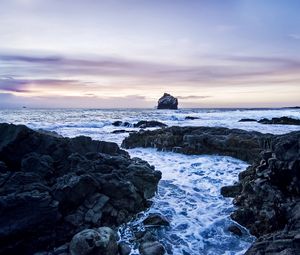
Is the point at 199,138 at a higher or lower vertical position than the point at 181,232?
higher

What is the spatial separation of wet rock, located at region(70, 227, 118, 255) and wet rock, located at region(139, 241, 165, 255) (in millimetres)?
621

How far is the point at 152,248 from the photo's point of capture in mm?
7859

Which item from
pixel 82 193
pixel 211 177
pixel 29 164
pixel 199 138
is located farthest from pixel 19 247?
pixel 199 138

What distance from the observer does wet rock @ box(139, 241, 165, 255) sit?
7738mm

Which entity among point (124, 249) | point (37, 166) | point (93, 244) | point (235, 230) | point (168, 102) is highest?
point (168, 102)

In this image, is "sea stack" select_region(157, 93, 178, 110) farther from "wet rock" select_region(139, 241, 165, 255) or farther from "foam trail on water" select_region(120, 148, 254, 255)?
"wet rock" select_region(139, 241, 165, 255)

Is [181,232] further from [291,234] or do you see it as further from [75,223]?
[291,234]

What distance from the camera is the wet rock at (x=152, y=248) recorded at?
7.74m

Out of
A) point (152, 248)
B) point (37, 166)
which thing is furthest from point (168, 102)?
point (152, 248)

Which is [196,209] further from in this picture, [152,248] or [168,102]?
[168,102]

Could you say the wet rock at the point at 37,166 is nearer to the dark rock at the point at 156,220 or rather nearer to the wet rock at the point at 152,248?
the dark rock at the point at 156,220

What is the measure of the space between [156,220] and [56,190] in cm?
281

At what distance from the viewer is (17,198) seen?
26.7 feet

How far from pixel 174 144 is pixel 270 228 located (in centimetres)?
1299
